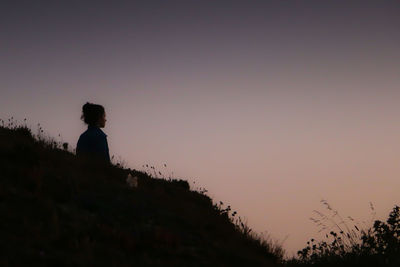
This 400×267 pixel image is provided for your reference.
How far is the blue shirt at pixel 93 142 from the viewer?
400 inches

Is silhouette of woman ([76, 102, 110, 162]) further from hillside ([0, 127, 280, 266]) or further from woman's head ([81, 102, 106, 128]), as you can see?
hillside ([0, 127, 280, 266])

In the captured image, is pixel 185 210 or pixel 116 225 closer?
pixel 116 225

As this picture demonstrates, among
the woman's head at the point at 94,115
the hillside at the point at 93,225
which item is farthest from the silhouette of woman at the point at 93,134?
the hillside at the point at 93,225

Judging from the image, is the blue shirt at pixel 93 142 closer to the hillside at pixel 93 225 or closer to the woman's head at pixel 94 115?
the woman's head at pixel 94 115

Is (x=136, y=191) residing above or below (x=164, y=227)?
above

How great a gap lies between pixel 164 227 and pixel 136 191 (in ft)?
5.51

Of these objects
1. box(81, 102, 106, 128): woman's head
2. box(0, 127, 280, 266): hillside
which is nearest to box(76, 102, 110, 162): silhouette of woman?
box(81, 102, 106, 128): woman's head

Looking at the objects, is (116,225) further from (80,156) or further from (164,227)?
(80,156)

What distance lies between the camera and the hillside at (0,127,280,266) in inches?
170

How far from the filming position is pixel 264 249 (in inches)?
273

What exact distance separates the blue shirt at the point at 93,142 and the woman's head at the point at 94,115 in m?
0.14

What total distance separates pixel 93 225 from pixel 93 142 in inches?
209

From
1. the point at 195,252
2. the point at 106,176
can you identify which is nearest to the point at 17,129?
the point at 106,176

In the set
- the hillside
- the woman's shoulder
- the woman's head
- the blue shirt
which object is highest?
the woman's head
